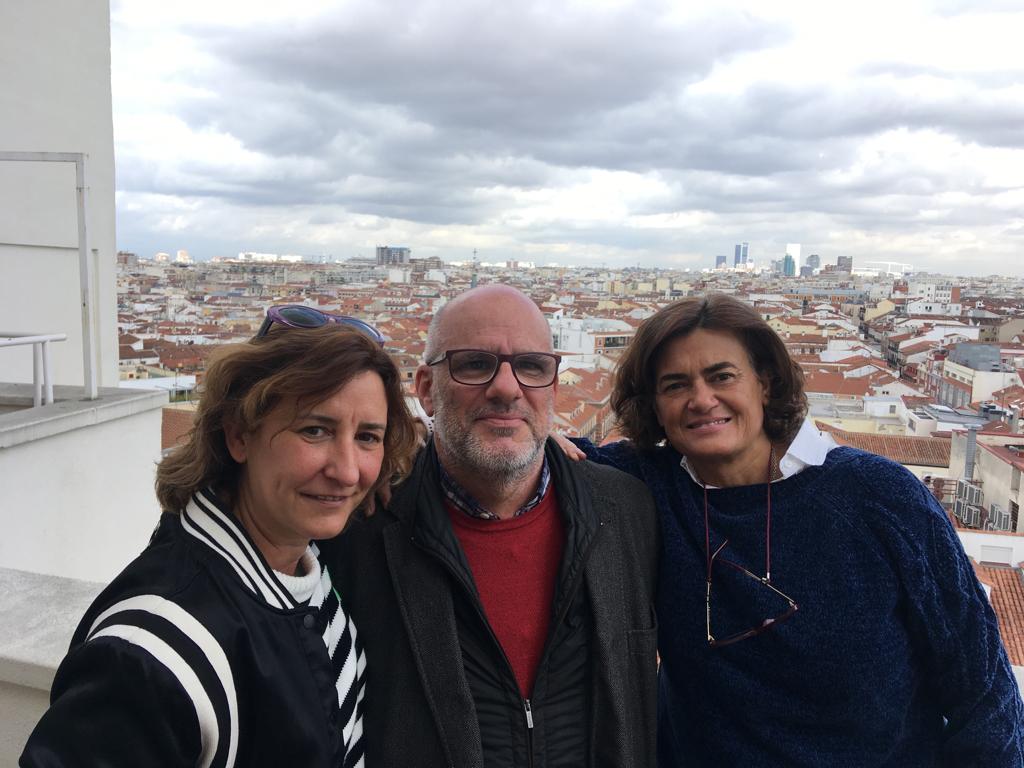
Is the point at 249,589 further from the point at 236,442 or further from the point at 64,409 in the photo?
the point at 64,409

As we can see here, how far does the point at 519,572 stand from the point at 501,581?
A: 40 millimetres

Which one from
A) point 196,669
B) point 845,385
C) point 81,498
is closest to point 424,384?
point 196,669

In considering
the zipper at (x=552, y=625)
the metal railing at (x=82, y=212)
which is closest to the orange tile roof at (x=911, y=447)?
the metal railing at (x=82, y=212)

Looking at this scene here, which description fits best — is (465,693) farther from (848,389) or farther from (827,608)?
(848,389)

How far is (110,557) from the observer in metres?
3.65

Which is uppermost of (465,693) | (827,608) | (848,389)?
(827,608)

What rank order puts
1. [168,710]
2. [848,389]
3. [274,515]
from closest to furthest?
[168,710] < [274,515] < [848,389]

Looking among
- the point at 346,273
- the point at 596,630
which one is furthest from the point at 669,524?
the point at 346,273

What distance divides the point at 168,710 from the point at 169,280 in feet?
38.5

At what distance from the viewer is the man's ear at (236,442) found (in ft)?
3.79

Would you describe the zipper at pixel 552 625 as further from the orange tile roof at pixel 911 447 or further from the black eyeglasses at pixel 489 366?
the orange tile roof at pixel 911 447

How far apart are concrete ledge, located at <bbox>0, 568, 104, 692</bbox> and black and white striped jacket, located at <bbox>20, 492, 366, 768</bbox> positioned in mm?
616

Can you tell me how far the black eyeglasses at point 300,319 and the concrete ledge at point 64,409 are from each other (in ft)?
7.62

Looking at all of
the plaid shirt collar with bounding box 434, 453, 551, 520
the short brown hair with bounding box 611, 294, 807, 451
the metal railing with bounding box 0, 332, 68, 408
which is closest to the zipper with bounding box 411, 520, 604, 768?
the plaid shirt collar with bounding box 434, 453, 551, 520
